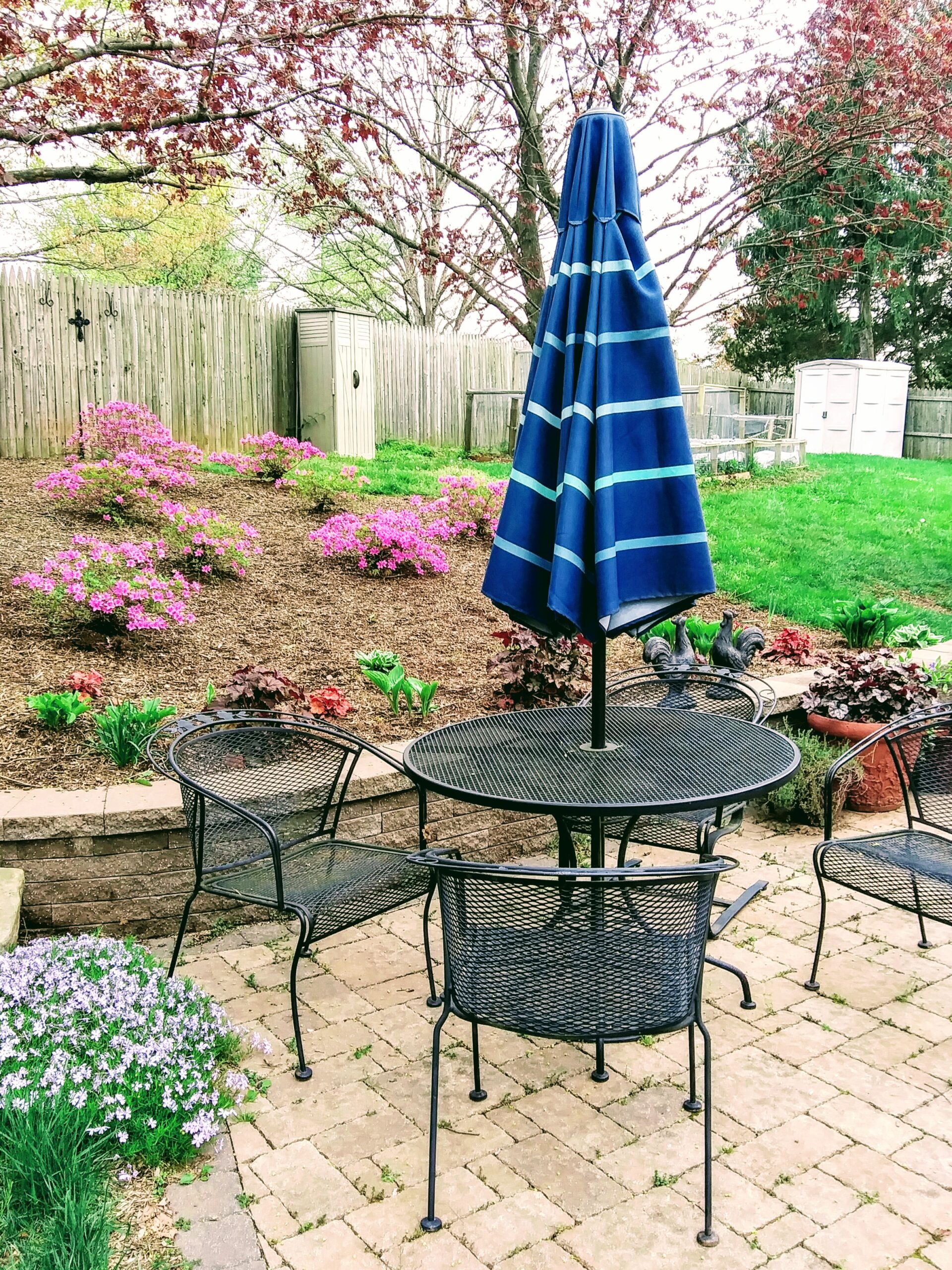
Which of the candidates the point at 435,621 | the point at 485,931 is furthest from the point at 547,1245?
the point at 435,621

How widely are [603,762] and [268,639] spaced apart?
9.95 feet

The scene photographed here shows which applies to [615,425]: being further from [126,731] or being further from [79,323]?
[79,323]

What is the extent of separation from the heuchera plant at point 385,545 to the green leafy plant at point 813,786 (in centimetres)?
289

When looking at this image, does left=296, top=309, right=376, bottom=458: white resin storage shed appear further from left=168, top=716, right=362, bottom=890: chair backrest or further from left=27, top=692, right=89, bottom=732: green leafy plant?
left=168, top=716, right=362, bottom=890: chair backrest

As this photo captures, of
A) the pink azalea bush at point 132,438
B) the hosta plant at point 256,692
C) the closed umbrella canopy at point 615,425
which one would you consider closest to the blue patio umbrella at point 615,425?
the closed umbrella canopy at point 615,425

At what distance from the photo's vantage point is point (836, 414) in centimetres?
1709

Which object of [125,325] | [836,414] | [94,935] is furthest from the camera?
[836,414]

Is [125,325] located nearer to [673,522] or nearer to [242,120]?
[242,120]

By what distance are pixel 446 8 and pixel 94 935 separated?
15.8 ft

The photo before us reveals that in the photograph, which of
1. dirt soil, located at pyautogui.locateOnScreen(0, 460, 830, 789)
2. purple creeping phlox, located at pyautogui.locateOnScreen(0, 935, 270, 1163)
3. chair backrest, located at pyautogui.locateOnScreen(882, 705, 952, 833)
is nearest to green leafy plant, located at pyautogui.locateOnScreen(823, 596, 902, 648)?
dirt soil, located at pyautogui.locateOnScreen(0, 460, 830, 789)

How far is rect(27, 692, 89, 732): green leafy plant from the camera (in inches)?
153

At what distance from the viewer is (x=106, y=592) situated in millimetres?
4793

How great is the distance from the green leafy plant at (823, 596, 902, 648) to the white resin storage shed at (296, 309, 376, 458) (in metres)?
6.93

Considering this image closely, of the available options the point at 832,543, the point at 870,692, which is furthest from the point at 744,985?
the point at 832,543
